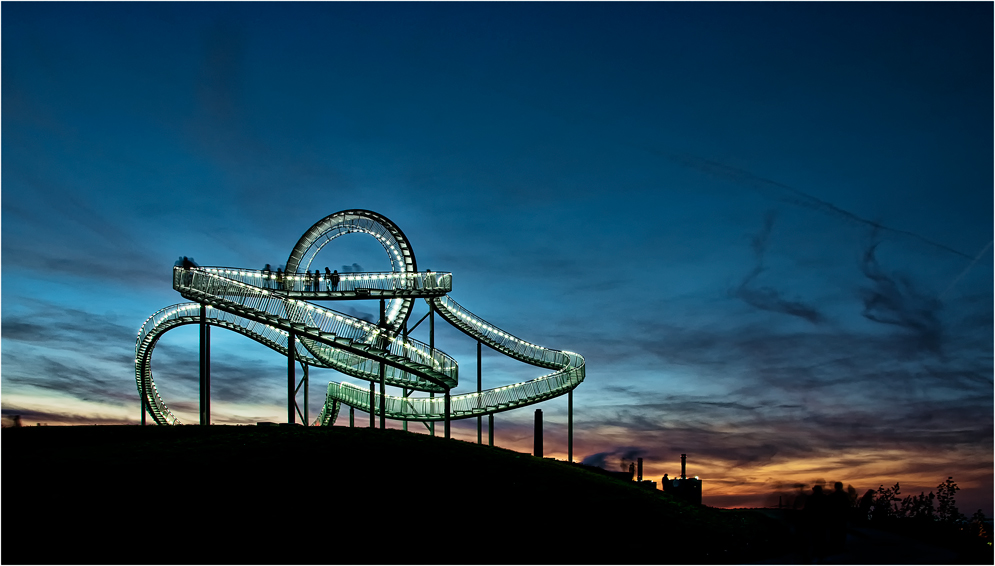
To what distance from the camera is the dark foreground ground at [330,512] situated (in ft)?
52.7

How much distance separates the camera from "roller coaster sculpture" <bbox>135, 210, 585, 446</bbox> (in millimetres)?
32469

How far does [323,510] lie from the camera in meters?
18.1

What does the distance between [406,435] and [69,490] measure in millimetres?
11886

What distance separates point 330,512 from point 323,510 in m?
0.19

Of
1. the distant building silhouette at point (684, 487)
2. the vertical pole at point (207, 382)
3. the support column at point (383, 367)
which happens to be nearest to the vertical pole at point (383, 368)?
the support column at point (383, 367)

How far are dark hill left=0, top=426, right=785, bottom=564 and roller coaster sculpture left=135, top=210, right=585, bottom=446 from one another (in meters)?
8.73

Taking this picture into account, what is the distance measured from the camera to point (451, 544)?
17.0 meters

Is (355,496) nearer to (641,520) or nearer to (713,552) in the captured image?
(641,520)

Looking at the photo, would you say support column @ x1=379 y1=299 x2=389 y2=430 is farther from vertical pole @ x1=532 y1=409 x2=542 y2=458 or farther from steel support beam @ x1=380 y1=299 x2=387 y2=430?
vertical pole @ x1=532 y1=409 x2=542 y2=458

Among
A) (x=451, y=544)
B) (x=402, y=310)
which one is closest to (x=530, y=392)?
(x=402, y=310)

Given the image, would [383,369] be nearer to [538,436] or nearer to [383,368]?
[383,368]

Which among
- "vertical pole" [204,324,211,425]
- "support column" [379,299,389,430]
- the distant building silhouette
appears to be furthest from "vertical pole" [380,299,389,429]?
the distant building silhouette

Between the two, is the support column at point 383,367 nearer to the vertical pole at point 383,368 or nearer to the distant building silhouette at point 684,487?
the vertical pole at point 383,368

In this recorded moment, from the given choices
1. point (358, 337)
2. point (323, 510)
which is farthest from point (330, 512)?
point (358, 337)
